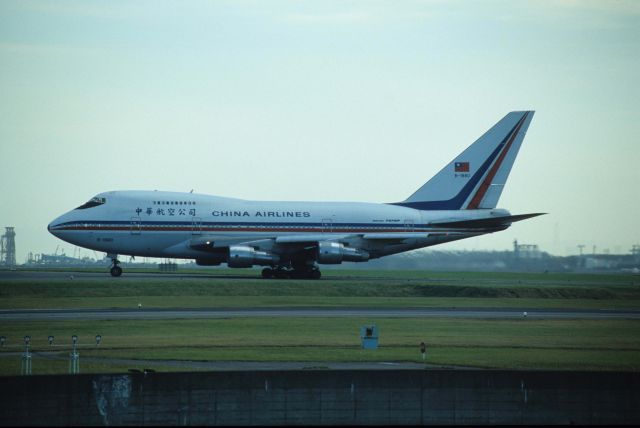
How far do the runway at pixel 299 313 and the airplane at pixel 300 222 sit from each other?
19.5 m

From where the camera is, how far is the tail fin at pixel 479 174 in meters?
77.0

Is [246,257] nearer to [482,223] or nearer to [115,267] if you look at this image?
[115,267]

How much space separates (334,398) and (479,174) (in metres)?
55.0

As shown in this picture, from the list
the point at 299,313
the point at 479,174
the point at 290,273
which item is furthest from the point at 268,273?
the point at 299,313

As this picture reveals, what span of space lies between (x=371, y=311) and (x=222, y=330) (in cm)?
1252

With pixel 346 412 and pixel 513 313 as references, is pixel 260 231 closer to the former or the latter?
pixel 513 313

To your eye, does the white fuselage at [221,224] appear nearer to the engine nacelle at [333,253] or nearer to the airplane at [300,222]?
the airplane at [300,222]

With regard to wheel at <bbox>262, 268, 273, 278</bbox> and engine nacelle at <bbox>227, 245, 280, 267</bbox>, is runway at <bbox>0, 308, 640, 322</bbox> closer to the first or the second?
engine nacelle at <bbox>227, 245, 280, 267</bbox>

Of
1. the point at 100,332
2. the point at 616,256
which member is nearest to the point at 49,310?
the point at 100,332

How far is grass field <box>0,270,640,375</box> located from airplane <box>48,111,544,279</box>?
6.54m

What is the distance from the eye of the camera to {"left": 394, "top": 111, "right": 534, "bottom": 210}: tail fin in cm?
7700

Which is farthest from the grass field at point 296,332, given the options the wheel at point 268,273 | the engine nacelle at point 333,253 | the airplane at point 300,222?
the wheel at point 268,273

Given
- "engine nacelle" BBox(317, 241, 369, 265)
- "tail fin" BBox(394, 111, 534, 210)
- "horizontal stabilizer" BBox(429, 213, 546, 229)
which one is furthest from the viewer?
"tail fin" BBox(394, 111, 534, 210)

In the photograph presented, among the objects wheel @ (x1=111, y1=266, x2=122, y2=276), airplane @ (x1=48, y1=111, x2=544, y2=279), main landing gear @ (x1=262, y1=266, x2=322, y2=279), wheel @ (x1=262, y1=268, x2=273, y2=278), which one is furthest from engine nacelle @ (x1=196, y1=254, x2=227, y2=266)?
wheel @ (x1=111, y1=266, x2=122, y2=276)
